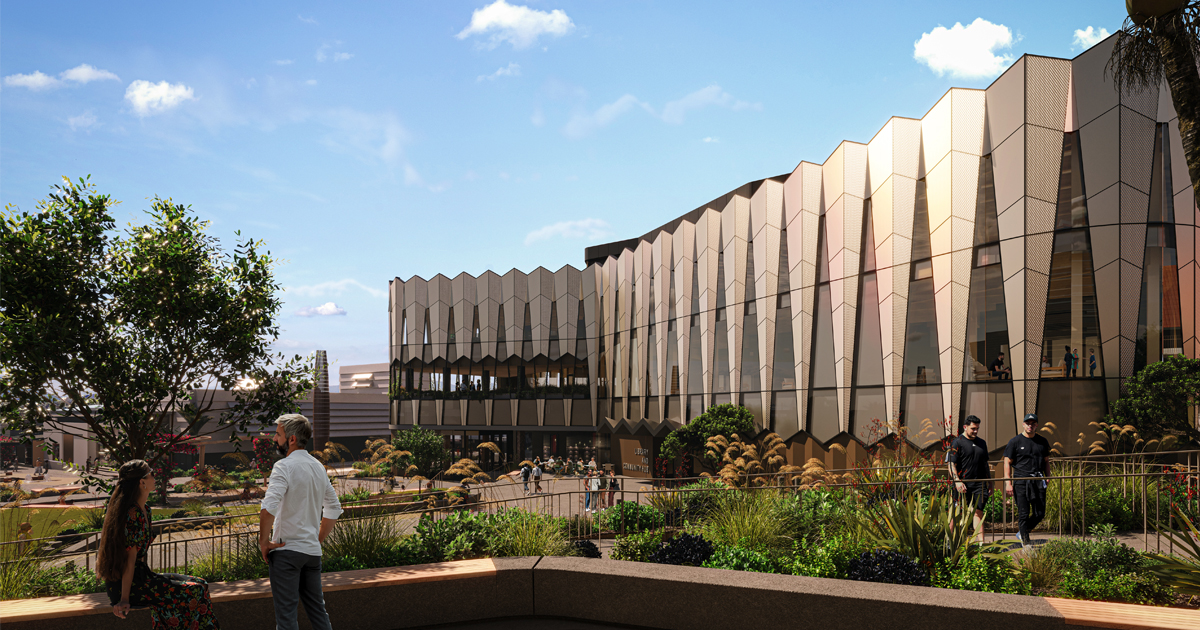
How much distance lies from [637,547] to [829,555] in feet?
7.24

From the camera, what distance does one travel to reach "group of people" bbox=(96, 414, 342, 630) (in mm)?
4574

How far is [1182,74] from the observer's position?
7219 millimetres

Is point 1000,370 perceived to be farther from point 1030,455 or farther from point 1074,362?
point 1030,455

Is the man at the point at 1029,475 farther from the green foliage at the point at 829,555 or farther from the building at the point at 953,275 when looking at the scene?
the building at the point at 953,275

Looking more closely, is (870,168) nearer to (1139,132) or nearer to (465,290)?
(1139,132)

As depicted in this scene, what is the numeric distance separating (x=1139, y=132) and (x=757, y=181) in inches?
748

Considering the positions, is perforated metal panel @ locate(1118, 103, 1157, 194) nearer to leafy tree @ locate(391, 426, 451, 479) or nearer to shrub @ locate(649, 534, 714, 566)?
shrub @ locate(649, 534, 714, 566)

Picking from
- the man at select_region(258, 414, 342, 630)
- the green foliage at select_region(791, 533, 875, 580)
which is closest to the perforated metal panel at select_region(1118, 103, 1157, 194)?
the green foliage at select_region(791, 533, 875, 580)

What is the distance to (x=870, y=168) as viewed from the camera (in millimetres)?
21203

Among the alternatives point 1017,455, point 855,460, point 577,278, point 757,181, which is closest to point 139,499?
point 1017,455

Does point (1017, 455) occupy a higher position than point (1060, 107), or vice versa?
point (1060, 107)

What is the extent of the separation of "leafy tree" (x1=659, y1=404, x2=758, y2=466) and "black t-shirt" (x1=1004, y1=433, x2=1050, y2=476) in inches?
618

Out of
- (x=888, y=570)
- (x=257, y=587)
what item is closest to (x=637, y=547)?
(x=888, y=570)

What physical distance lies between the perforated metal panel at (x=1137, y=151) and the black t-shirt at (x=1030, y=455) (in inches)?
452
